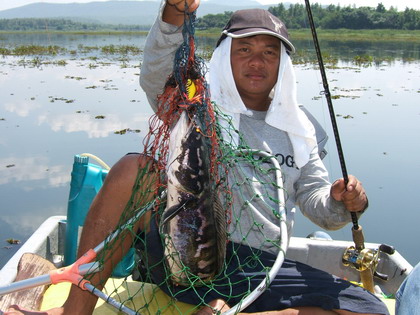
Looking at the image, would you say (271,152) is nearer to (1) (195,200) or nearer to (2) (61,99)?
(1) (195,200)

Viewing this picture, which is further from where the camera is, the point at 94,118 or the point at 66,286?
the point at 94,118

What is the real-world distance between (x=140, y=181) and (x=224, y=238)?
1.68 feet

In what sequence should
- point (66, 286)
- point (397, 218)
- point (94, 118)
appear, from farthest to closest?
1. point (94, 118)
2. point (397, 218)
3. point (66, 286)

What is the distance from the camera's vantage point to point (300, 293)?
8.13ft

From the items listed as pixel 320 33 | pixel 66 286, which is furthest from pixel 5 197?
→ pixel 320 33

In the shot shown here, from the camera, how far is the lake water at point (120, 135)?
6109 mm

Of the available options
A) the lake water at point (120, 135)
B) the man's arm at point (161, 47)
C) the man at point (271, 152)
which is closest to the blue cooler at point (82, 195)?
the man at point (271, 152)

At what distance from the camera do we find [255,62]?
113 inches

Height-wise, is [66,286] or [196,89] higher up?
[196,89]

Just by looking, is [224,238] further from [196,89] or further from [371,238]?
[371,238]

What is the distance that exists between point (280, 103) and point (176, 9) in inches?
36.8

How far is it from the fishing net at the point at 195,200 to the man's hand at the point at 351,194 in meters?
0.34

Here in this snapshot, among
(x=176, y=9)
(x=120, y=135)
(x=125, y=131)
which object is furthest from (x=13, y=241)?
(x=125, y=131)

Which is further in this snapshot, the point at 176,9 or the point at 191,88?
the point at 176,9
